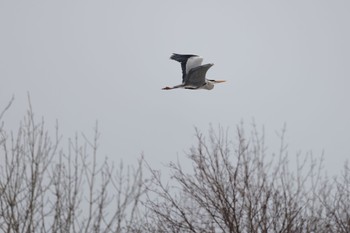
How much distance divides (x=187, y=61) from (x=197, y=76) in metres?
0.42

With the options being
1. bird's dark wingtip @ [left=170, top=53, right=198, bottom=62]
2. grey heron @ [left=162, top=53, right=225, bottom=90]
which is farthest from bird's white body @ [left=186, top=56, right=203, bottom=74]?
bird's dark wingtip @ [left=170, top=53, right=198, bottom=62]

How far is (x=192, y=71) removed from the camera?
463 inches

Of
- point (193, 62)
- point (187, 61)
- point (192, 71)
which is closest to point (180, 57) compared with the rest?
point (187, 61)

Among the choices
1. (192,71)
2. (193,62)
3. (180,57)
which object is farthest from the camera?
(180,57)

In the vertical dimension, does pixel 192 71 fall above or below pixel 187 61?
→ below

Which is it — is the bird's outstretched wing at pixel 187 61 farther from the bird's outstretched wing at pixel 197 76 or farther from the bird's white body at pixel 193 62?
the bird's outstretched wing at pixel 197 76

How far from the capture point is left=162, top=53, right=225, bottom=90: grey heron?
463 inches

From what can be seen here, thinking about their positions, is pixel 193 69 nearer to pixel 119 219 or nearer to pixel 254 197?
pixel 254 197

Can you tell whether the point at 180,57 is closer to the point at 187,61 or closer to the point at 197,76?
the point at 187,61

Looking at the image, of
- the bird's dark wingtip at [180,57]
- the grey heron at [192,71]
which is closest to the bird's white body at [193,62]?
the grey heron at [192,71]

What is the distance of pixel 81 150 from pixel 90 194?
3.32ft

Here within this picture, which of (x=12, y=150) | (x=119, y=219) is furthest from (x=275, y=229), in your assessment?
(x=12, y=150)

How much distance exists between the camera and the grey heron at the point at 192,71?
1176 cm

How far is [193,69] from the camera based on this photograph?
A: 11734 mm
